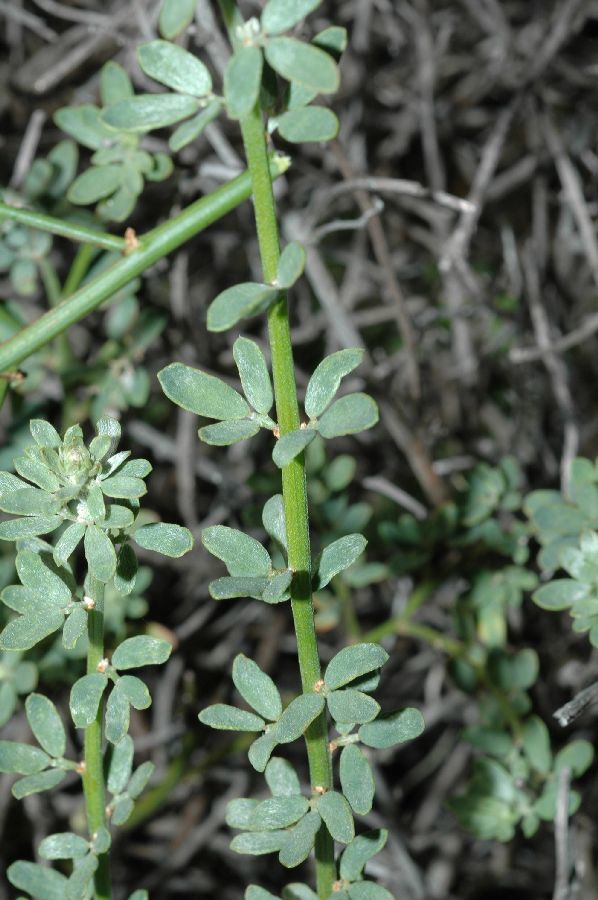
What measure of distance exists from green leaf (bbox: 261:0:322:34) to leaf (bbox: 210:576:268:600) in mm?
344

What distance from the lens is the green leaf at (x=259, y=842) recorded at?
28.3 inches

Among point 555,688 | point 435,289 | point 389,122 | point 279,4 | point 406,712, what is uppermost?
point 389,122

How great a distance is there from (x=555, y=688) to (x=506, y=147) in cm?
122

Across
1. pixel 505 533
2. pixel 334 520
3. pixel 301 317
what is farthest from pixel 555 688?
pixel 301 317

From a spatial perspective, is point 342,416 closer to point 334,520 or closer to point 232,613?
point 334,520

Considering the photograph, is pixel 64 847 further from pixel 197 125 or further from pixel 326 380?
pixel 197 125

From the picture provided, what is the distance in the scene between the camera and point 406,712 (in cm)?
72

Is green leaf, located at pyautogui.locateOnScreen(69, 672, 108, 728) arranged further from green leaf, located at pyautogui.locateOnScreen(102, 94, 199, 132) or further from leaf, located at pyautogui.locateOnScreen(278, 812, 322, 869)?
green leaf, located at pyautogui.locateOnScreen(102, 94, 199, 132)

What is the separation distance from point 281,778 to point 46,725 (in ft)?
0.62

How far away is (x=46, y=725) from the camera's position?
78 cm

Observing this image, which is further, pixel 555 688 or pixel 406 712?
pixel 555 688

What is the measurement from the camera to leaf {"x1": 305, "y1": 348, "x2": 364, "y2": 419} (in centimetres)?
67

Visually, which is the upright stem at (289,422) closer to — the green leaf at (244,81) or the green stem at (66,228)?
the green leaf at (244,81)

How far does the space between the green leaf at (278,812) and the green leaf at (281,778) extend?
6cm
